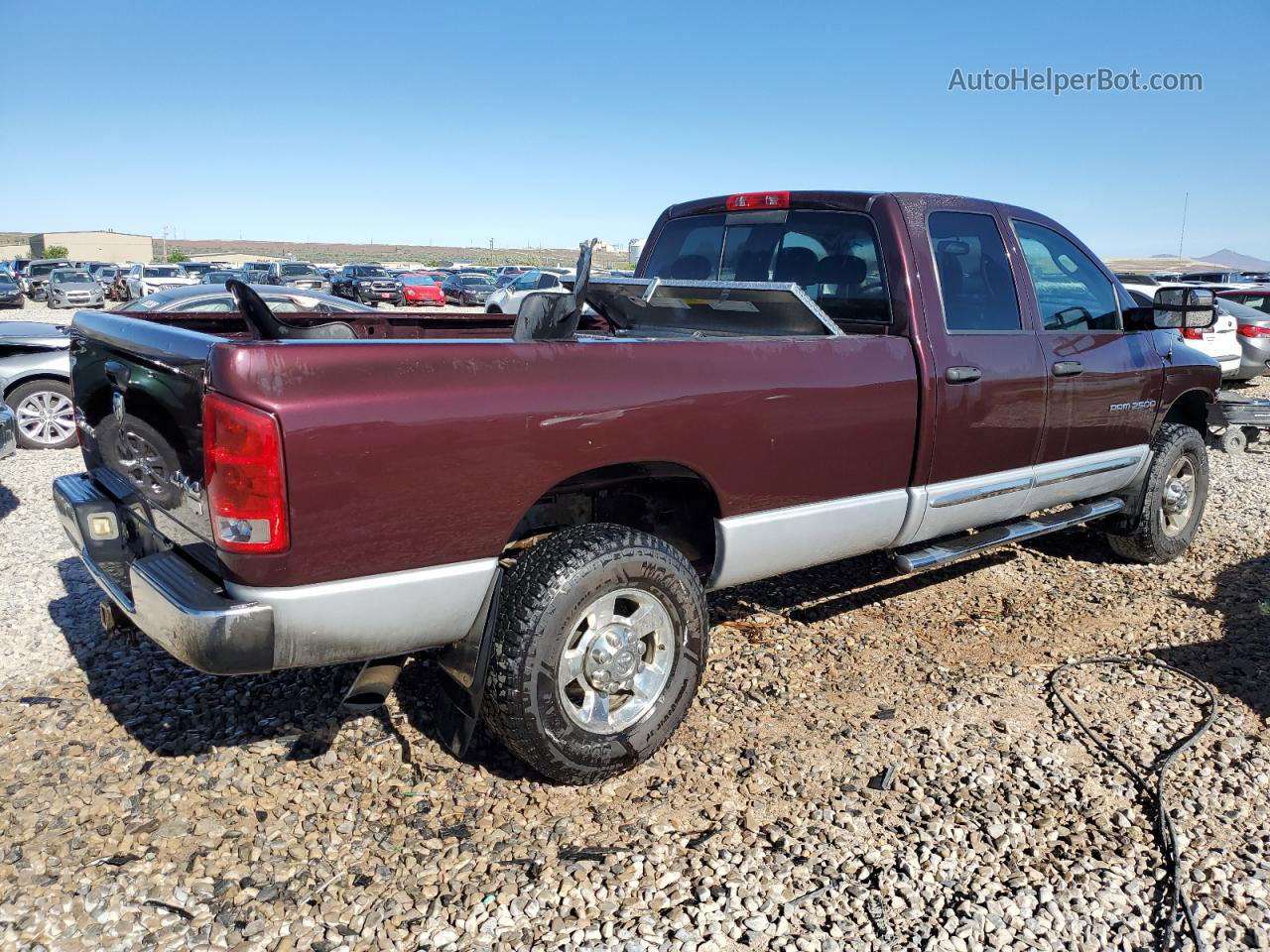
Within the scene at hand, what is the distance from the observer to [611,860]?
2898mm

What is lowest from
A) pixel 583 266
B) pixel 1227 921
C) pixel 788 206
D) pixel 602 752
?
pixel 1227 921

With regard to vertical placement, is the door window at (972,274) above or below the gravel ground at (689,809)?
above

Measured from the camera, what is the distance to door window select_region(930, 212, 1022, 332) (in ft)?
13.9

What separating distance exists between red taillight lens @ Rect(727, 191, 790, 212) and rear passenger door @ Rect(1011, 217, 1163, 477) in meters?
1.15

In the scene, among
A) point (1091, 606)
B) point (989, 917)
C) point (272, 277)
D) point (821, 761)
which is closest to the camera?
point (989, 917)

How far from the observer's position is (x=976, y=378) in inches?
161

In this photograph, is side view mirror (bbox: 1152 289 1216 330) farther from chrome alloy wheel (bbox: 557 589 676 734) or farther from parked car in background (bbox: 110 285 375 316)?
parked car in background (bbox: 110 285 375 316)

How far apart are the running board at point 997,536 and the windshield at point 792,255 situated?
3.41ft

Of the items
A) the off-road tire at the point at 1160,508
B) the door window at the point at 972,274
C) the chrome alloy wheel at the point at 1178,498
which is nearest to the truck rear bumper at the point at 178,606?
the door window at the point at 972,274

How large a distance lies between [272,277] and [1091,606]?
105 ft

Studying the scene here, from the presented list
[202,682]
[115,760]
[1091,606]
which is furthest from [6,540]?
[1091,606]

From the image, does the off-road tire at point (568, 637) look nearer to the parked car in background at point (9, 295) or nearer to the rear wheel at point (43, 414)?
the rear wheel at point (43, 414)

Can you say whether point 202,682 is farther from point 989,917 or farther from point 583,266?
point 989,917

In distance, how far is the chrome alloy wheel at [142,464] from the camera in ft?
9.77
